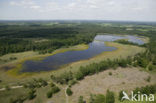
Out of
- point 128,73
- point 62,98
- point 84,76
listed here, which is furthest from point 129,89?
point 62,98

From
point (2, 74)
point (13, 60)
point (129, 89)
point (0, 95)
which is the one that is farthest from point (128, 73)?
point (13, 60)

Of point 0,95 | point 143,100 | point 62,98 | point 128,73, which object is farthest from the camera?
point 128,73

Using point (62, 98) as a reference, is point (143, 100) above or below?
above

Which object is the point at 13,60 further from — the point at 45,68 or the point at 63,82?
the point at 63,82

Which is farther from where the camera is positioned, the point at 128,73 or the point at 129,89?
the point at 128,73

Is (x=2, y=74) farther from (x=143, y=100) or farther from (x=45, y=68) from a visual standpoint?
(x=143, y=100)

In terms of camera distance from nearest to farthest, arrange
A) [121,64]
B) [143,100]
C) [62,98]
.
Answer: [143,100] → [62,98] → [121,64]
